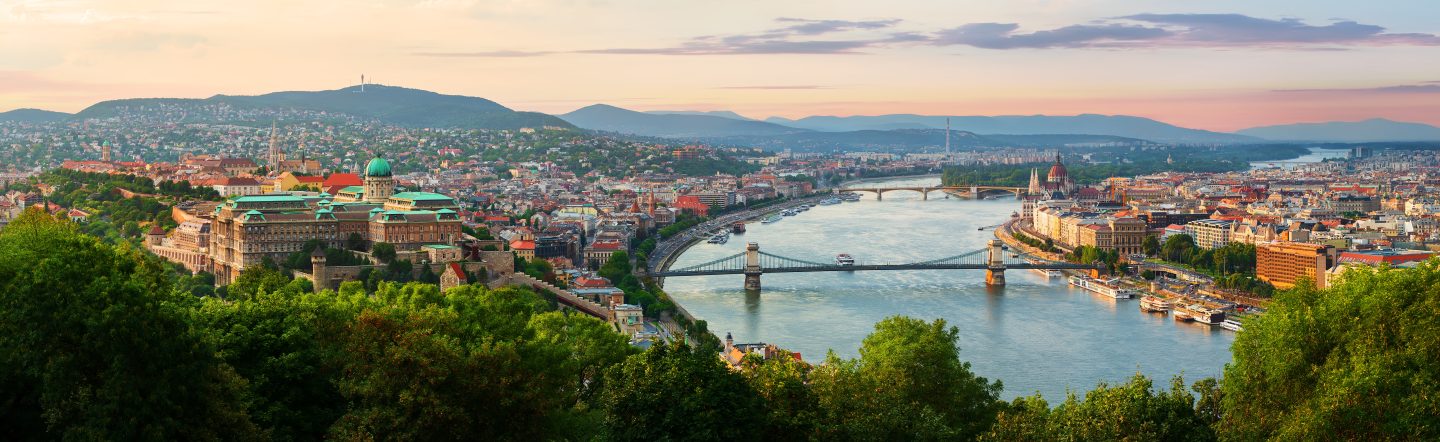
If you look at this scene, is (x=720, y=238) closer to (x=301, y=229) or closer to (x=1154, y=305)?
(x=1154, y=305)

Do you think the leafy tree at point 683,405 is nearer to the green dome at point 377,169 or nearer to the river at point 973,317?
the river at point 973,317

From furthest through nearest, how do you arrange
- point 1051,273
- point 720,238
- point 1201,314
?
point 720,238 < point 1051,273 < point 1201,314

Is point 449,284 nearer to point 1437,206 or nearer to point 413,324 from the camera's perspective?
point 413,324

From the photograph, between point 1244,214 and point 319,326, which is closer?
point 319,326

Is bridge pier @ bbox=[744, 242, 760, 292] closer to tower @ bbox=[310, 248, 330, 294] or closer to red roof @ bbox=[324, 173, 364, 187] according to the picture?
red roof @ bbox=[324, 173, 364, 187]

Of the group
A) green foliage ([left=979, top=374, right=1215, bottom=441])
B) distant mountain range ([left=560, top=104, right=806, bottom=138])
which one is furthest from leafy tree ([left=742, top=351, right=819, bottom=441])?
distant mountain range ([left=560, top=104, right=806, bottom=138])

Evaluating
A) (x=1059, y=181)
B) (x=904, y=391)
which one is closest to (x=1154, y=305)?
(x=904, y=391)

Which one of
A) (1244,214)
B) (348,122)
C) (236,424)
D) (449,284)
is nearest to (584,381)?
(236,424)
